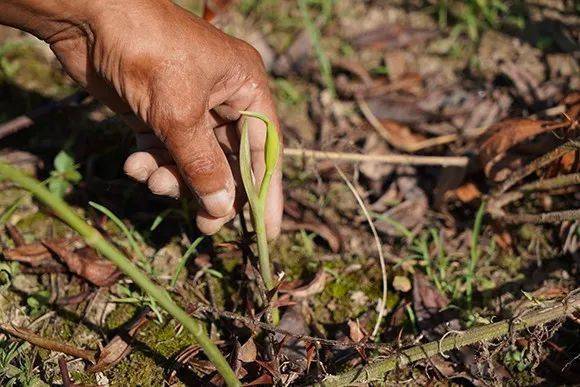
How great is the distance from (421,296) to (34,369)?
140 cm

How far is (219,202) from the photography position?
1.97m

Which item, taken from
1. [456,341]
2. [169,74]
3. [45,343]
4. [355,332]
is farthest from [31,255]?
[456,341]

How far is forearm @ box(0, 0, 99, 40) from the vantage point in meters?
1.90

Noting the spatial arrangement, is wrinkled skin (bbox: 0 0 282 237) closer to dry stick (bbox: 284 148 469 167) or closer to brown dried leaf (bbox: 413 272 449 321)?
dry stick (bbox: 284 148 469 167)

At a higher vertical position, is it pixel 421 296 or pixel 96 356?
pixel 421 296

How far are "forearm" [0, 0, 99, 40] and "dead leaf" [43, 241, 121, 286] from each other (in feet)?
2.70

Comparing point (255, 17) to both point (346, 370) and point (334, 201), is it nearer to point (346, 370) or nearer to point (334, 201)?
point (334, 201)

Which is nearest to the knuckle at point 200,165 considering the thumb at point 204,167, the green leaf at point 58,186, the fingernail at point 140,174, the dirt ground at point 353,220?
the thumb at point 204,167

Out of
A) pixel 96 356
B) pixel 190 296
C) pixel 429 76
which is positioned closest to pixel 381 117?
pixel 429 76

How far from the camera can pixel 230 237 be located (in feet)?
8.43

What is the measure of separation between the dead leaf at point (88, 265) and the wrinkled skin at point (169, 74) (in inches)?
17.3

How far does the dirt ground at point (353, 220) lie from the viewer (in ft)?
7.00

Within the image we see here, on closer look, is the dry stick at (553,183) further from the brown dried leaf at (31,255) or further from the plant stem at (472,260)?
the brown dried leaf at (31,255)

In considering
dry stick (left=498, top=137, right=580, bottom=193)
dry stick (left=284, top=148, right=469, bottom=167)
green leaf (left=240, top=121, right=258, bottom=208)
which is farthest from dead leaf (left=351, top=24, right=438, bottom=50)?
green leaf (left=240, top=121, right=258, bottom=208)
